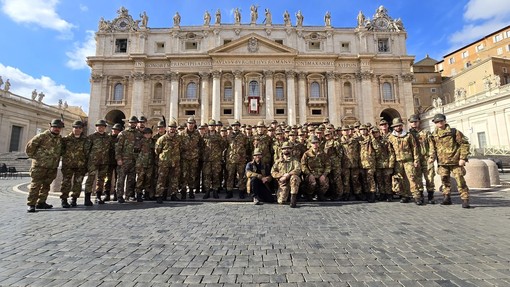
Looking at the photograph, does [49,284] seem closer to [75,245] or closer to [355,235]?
[75,245]

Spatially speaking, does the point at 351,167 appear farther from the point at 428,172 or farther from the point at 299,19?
the point at 299,19

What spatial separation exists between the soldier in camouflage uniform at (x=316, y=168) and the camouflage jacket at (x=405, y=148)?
1912mm

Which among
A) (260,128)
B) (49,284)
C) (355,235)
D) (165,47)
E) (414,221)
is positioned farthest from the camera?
(165,47)

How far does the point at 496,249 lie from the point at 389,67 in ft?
130

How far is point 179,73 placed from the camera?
35.2 meters

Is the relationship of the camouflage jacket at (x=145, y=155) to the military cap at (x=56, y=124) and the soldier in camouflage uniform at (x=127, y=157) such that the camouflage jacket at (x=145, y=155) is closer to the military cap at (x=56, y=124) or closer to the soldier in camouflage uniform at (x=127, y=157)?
the soldier in camouflage uniform at (x=127, y=157)

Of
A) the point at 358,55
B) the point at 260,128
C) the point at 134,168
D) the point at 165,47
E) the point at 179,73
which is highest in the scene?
the point at 165,47

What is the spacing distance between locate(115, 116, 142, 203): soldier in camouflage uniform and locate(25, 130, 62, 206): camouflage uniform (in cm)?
140

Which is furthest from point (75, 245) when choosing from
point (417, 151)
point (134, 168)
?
point (417, 151)

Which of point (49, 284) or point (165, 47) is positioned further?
point (165, 47)

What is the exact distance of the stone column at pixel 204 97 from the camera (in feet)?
112

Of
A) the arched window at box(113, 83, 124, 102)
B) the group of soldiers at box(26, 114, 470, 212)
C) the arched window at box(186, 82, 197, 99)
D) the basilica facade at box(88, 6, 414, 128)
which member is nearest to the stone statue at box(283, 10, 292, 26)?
the basilica facade at box(88, 6, 414, 128)

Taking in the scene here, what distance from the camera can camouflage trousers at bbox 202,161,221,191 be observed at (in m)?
7.68

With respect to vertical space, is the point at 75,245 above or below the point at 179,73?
below
